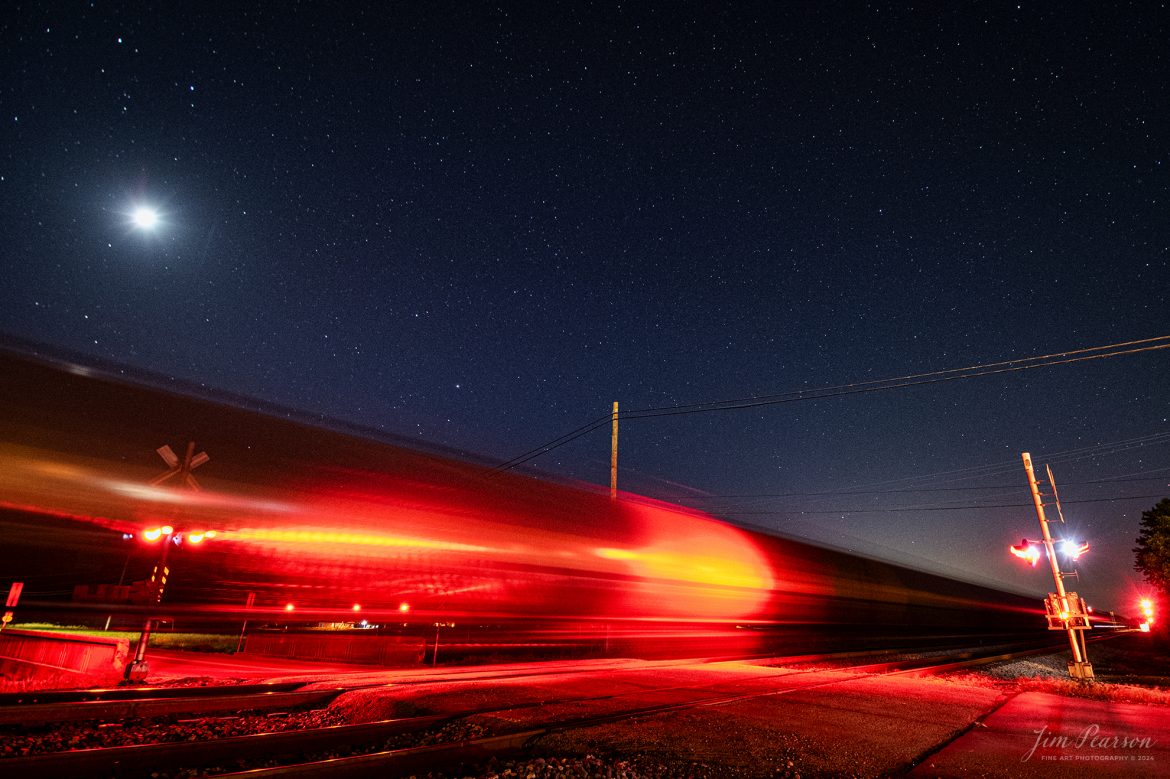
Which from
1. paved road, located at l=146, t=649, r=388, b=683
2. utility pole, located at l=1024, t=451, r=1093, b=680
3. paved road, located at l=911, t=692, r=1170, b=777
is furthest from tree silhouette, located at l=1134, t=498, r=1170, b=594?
paved road, located at l=146, t=649, r=388, b=683

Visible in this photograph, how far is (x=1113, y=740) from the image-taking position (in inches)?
188

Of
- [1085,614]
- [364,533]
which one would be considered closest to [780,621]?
[364,533]

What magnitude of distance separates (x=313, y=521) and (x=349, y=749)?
2155mm

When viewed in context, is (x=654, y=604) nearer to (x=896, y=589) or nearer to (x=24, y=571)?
(x=24, y=571)

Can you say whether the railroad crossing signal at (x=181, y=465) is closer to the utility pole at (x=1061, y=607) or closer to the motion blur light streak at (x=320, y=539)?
the motion blur light streak at (x=320, y=539)

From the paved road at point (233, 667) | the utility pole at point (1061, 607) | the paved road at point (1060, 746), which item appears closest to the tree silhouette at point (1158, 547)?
the utility pole at point (1061, 607)

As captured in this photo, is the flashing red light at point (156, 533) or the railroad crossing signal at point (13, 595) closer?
the railroad crossing signal at point (13, 595)

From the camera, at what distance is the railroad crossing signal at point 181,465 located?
279 centimetres

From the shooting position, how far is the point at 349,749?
405cm

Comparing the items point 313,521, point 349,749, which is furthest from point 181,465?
point 349,749

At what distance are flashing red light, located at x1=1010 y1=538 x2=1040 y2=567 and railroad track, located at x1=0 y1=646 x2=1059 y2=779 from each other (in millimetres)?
11381

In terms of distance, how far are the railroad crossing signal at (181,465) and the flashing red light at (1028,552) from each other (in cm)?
1626

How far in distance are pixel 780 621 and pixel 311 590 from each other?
251 inches

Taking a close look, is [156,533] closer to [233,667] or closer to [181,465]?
[181,465]
